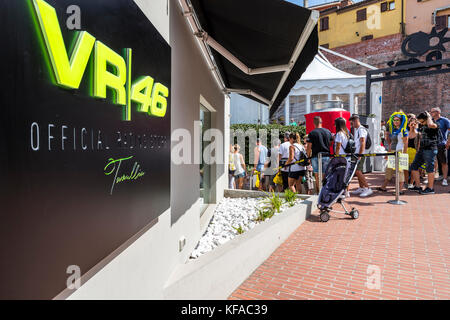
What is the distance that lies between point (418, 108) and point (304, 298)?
1204 inches

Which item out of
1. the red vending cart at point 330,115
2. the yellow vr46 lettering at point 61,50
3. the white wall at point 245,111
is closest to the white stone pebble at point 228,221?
the yellow vr46 lettering at point 61,50

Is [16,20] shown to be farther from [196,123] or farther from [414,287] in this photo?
[196,123]

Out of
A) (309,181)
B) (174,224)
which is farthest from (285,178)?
(174,224)

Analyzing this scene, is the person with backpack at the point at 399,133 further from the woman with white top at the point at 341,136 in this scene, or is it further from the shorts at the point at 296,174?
the woman with white top at the point at 341,136

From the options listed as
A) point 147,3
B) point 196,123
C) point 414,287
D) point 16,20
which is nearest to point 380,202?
point 414,287

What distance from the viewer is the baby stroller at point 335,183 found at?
5395 millimetres

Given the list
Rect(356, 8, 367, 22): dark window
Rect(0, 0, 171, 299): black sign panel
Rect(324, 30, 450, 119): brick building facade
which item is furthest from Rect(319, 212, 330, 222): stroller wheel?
Rect(356, 8, 367, 22): dark window

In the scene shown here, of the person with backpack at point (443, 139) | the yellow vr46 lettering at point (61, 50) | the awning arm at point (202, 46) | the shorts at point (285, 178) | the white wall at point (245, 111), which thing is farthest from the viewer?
the white wall at point (245, 111)

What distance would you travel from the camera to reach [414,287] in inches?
119

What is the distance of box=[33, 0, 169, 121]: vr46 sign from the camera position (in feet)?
3.69

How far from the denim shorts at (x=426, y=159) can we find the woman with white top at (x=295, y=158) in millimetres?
2786

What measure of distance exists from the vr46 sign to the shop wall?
74 centimetres

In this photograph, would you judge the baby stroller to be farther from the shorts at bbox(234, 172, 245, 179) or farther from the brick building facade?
the brick building facade
